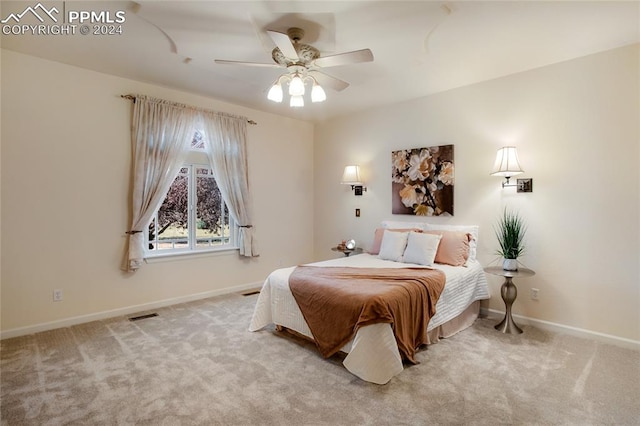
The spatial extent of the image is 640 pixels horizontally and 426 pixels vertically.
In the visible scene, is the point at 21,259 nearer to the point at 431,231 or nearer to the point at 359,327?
the point at 359,327

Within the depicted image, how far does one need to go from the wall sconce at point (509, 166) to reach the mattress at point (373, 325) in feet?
3.33

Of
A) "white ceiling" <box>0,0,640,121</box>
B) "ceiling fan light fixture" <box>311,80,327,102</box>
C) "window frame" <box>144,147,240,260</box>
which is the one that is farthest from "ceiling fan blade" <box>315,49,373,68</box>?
"window frame" <box>144,147,240,260</box>

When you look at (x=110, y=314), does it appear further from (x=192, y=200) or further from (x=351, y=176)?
(x=351, y=176)

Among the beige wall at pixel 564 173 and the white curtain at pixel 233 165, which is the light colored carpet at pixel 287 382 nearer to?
the beige wall at pixel 564 173

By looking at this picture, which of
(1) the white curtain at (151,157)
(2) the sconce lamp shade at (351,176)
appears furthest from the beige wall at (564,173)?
(1) the white curtain at (151,157)

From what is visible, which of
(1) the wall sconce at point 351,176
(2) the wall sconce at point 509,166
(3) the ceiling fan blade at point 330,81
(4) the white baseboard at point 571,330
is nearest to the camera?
(4) the white baseboard at point 571,330

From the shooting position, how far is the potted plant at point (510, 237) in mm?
A: 3234

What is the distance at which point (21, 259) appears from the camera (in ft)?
10.3

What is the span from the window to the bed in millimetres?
1744

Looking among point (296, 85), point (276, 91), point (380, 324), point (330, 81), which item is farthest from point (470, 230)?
point (276, 91)

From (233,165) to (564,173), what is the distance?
4063mm

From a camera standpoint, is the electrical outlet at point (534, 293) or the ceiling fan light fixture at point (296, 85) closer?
the ceiling fan light fixture at point (296, 85)

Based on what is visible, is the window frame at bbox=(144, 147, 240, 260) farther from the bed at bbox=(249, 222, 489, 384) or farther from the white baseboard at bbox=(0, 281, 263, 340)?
the bed at bbox=(249, 222, 489, 384)

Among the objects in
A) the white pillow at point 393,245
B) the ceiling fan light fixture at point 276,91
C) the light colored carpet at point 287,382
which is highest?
the ceiling fan light fixture at point 276,91
